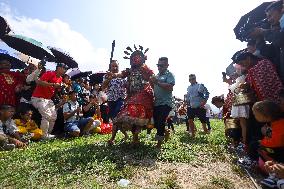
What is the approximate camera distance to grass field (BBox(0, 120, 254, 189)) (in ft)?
18.4

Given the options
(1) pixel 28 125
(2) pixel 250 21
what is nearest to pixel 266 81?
(2) pixel 250 21

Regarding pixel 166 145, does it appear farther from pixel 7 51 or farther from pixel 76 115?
pixel 7 51

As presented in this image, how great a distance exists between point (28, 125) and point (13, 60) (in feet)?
9.51

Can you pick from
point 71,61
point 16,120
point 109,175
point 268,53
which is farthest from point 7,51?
point 268,53

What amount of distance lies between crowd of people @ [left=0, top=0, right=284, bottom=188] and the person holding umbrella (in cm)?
3

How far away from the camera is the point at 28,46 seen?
14023 mm

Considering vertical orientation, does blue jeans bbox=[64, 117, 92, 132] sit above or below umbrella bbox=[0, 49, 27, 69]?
below

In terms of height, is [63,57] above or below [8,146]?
above

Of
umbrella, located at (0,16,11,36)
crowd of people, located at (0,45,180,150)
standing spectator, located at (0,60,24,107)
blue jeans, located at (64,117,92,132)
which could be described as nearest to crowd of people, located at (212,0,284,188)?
crowd of people, located at (0,45,180,150)

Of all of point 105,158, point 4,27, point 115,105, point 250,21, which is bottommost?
point 105,158

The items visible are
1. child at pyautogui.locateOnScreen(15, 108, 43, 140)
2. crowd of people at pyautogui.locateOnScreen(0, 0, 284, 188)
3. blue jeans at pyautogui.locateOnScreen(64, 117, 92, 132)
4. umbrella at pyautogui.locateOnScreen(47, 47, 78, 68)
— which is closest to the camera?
crowd of people at pyautogui.locateOnScreen(0, 0, 284, 188)

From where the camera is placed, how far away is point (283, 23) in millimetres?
6039

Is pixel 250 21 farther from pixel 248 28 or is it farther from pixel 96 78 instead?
pixel 96 78

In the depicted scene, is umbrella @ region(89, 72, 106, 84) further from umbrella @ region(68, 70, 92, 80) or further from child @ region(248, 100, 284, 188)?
child @ region(248, 100, 284, 188)
